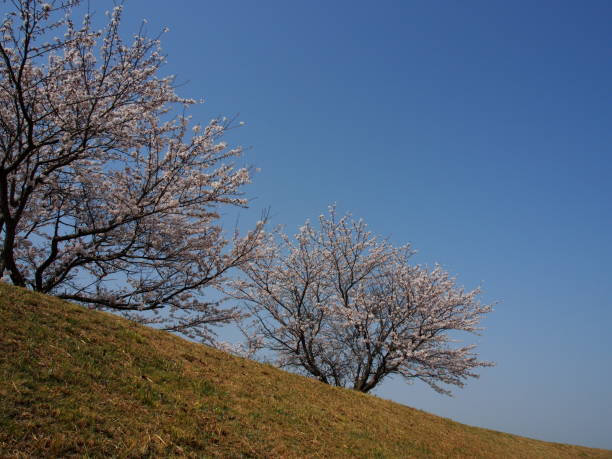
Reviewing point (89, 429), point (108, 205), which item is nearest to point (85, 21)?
point (108, 205)

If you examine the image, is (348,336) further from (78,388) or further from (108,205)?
(78,388)

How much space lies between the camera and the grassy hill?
19.2ft

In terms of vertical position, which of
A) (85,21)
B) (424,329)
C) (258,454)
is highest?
(85,21)

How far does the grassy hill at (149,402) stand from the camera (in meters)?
5.84

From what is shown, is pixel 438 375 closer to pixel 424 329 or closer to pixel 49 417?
pixel 424 329

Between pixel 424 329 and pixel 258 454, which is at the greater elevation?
pixel 424 329

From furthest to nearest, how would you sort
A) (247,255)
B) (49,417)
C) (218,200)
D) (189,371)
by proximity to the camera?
(247,255) < (218,200) < (189,371) < (49,417)

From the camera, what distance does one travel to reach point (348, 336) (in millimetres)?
24375

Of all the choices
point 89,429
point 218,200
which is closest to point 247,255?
point 218,200

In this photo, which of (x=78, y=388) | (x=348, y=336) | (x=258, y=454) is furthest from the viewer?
(x=348, y=336)

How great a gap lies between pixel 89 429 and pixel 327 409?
6862 mm

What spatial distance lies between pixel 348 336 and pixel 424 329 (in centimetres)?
447

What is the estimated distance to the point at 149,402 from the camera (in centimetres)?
724

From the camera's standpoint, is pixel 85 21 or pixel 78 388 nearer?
pixel 78 388
